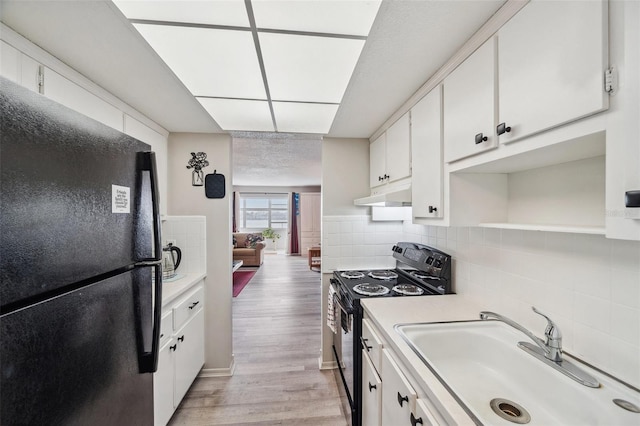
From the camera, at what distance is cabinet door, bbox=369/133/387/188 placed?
2055mm

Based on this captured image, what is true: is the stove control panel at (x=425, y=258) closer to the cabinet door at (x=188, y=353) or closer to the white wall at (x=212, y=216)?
the white wall at (x=212, y=216)

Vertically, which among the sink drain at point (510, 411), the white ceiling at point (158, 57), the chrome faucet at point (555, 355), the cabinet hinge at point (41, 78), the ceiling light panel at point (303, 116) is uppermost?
the ceiling light panel at point (303, 116)

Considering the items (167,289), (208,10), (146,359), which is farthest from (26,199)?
(167,289)

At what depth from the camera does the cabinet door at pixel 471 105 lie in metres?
0.96

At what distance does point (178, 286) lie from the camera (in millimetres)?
1806

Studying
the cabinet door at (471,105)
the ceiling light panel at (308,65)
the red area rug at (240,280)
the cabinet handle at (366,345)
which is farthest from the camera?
the red area rug at (240,280)

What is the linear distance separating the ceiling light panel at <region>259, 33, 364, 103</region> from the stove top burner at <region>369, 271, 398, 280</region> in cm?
145

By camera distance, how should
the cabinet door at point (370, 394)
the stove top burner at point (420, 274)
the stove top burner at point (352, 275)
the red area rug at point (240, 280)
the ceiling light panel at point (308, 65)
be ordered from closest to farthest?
the ceiling light panel at point (308, 65), the cabinet door at point (370, 394), the stove top burner at point (420, 274), the stove top burner at point (352, 275), the red area rug at point (240, 280)

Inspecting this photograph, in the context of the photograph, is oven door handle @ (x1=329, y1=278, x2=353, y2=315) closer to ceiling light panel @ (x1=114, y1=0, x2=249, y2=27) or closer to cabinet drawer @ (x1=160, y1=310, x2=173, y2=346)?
cabinet drawer @ (x1=160, y1=310, x2=173, y2=346)

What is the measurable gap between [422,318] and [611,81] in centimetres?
110

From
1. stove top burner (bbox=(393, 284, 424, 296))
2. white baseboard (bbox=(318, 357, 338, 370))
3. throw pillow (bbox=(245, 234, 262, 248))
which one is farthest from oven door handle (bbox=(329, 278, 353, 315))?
throw pillow (bbox=(245, 234, 262, 248))

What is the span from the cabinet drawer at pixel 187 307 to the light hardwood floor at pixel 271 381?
0.69 meters

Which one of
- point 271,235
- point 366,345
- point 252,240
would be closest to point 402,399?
point 366,345

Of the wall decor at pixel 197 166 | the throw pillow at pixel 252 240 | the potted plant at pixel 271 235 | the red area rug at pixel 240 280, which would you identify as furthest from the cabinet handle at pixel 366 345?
the potted plant at pixel 271 235
